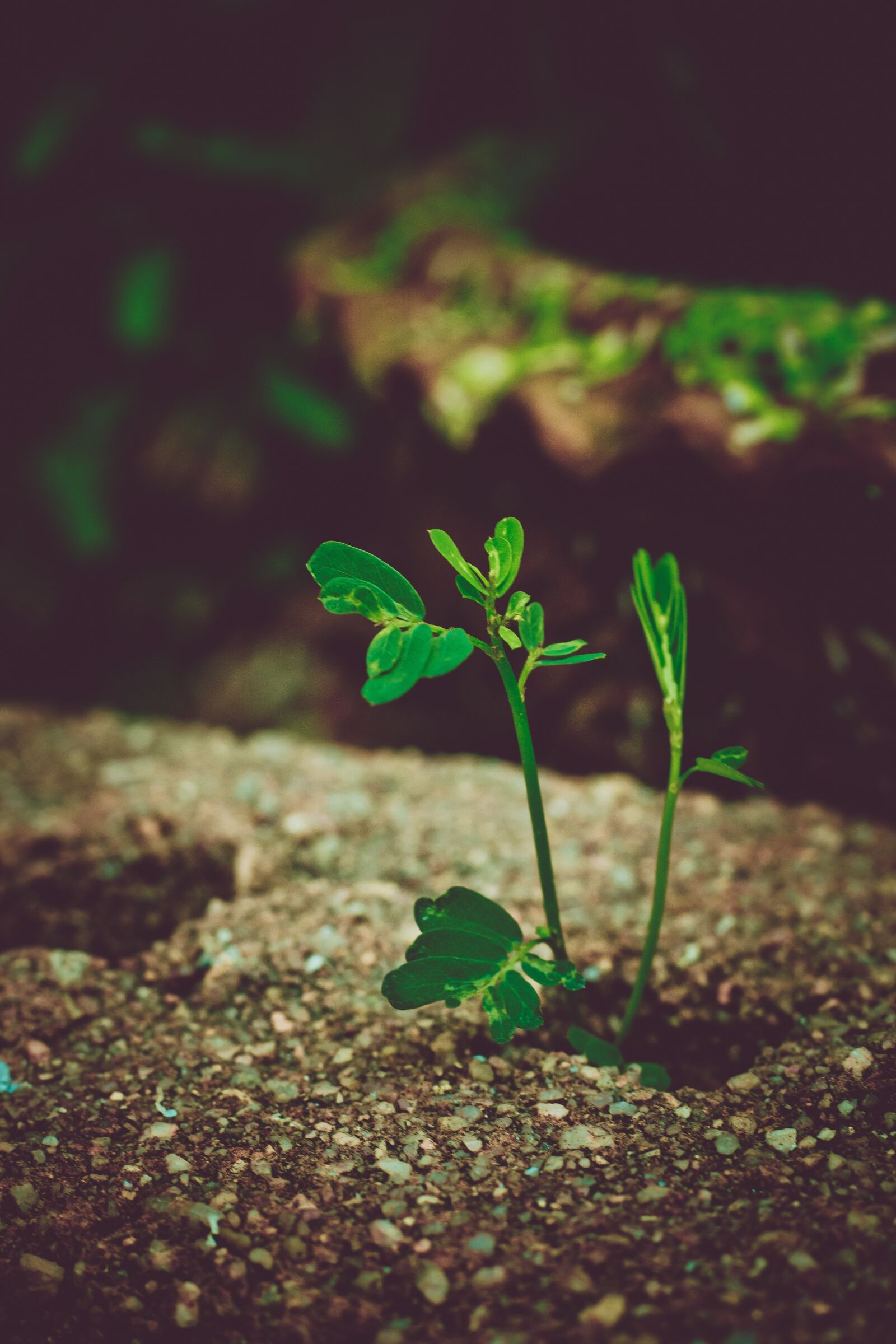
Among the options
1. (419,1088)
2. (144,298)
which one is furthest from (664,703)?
(144,298)

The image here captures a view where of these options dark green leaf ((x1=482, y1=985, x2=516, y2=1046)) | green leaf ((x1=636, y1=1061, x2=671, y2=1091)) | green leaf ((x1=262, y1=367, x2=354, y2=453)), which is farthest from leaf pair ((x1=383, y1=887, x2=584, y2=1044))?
green leaf ((x1=262, y1=367, x2=354, y2=453))

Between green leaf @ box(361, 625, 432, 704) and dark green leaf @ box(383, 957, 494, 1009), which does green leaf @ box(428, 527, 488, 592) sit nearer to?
green leaf @ box(361, 625, 432, 704)

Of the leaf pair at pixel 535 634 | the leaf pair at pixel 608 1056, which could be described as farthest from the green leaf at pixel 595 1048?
the leaf pair at pixel 535 634

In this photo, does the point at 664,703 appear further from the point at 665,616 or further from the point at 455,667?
the point at 455,667

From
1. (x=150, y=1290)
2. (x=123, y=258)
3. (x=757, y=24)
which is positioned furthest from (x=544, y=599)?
(x=123, y=258)

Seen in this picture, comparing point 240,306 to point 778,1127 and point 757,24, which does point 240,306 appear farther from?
point 778,1127

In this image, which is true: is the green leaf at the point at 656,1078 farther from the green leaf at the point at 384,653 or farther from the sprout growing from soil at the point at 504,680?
the green leaf at the point at 384,653

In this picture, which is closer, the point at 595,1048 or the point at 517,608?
the point at 517,608
